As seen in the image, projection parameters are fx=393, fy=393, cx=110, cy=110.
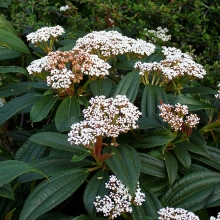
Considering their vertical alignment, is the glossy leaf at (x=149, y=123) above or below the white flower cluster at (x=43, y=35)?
below

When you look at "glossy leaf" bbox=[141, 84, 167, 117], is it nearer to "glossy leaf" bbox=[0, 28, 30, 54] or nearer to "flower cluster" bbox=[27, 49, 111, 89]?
"flower cluster" bbox=[27, 49, 111, 89]

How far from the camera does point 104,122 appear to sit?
179cm

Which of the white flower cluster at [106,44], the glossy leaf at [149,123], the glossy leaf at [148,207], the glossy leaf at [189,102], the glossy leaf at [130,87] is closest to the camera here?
the glossy leaf at [148,207]

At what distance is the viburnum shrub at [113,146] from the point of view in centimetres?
173

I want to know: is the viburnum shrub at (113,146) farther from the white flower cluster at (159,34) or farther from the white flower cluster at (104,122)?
the white flower cluster at (159,34)

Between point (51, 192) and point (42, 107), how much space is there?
57 centimetres

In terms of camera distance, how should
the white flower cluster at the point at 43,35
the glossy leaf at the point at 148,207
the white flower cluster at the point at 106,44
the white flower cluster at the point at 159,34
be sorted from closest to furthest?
the glossy leaf at the point at 148,207 < the white flower cluster at the point at 106,44 < the white flower cluster at the point at 43,35 < the white flower cluster at the point at 159,34

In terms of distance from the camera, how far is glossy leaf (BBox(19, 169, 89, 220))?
166 centimetres

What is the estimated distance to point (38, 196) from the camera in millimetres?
1721

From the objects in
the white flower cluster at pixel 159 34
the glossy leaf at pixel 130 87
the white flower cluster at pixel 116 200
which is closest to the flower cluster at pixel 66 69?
the glossy leaf at pixel 130 87

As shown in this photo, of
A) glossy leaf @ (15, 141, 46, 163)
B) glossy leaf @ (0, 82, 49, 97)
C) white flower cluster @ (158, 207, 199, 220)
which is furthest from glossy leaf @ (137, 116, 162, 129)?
glossy leaf @ (0, 82, 49, 97)

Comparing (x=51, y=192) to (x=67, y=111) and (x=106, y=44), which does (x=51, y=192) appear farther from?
(x=106, y=44)

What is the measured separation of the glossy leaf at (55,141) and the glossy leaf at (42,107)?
0.19 metres

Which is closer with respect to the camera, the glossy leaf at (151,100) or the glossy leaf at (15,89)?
the glossy leaf at (151,100)
